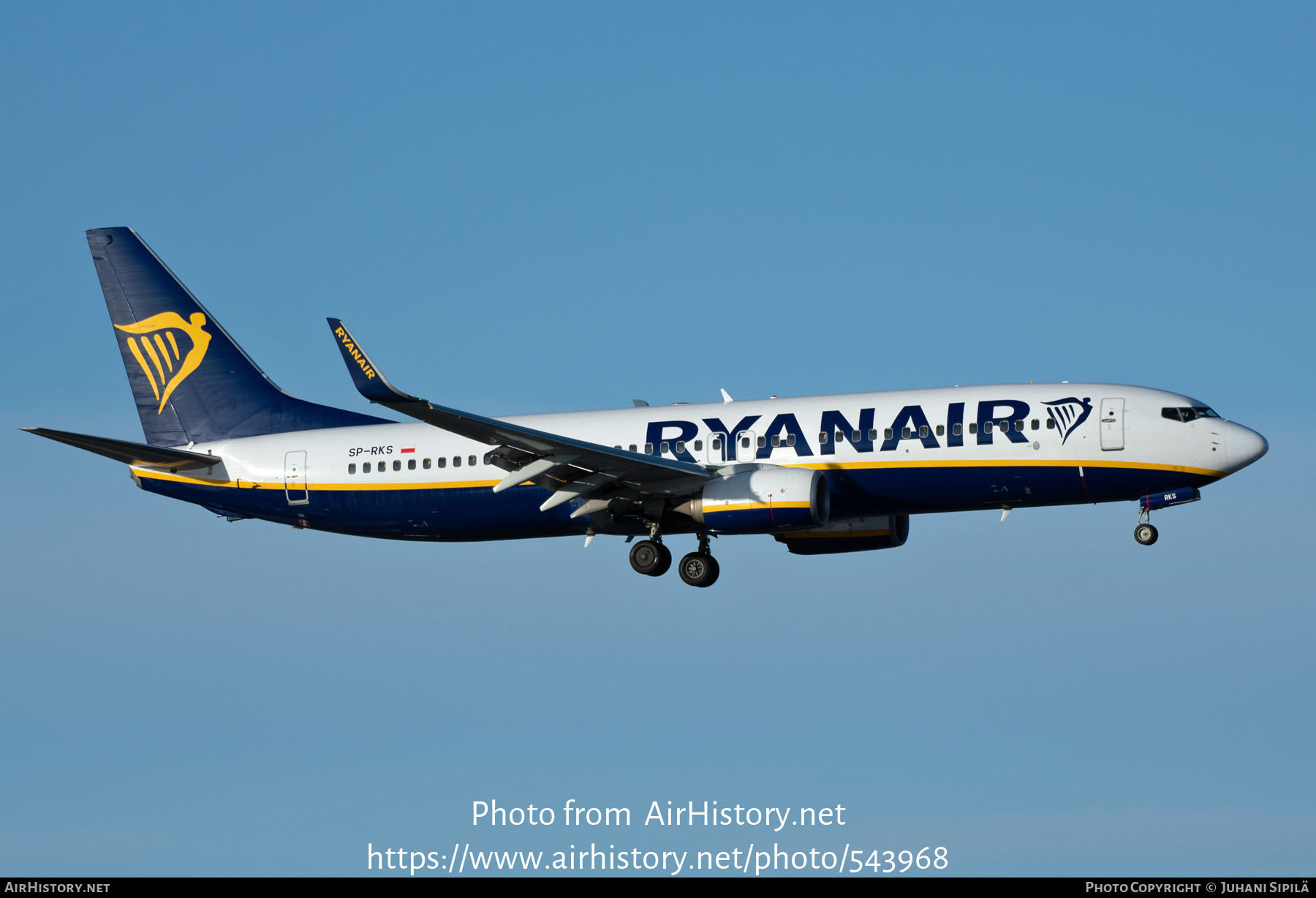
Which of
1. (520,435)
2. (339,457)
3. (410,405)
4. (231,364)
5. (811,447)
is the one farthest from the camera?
(231,364)

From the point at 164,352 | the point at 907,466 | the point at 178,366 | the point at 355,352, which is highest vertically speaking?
the point at 164,352

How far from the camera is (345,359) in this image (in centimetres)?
Answer: 3756

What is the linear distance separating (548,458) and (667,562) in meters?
5.33

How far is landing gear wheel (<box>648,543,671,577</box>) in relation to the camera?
44.4 metres

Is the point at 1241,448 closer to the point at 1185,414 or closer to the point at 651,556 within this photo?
the point at 1185,414

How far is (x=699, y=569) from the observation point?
44.3 m

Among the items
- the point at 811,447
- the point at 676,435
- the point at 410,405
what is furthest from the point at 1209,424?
the point at 410,405

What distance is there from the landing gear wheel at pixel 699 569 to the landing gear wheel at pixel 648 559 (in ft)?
2.45

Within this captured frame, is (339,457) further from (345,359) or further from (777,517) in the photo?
(777,517)

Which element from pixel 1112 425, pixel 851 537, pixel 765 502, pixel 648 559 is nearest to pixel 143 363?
pixel 648 559

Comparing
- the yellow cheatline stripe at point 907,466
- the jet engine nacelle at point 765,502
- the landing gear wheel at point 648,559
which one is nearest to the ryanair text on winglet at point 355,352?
the yellow cheatline stripe at point 907,466

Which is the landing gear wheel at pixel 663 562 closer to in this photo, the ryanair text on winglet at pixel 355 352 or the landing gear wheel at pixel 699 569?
the landing gear wheel at pixel 699 569

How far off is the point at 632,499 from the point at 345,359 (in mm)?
9720

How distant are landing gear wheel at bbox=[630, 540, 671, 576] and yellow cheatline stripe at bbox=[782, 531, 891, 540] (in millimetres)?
4225
